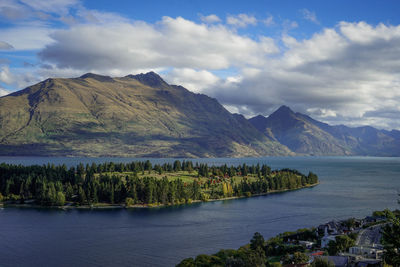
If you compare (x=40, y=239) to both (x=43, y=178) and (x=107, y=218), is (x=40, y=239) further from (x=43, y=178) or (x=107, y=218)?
(x=43, y=178)

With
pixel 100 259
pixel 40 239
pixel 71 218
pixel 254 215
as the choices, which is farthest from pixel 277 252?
pixel 71 218

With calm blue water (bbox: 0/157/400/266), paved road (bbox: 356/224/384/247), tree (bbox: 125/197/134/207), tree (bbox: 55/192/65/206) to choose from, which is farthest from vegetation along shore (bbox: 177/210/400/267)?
tree (bbox: 55/192/65/206)

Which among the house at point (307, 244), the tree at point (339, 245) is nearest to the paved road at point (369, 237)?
the tree at point (339, 245)

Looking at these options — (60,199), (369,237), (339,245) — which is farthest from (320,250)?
(60,199)

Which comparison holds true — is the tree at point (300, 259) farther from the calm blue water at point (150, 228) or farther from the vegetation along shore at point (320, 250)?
the calm blue water at point (150, 228)

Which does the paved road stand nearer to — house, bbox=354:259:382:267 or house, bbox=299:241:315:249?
house, bbox=299:241:315:249

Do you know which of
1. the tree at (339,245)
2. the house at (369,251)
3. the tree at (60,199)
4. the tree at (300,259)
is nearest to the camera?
the tree at (300,259)

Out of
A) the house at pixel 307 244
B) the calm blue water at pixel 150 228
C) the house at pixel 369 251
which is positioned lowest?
the calm blue water at pixel 150 228
